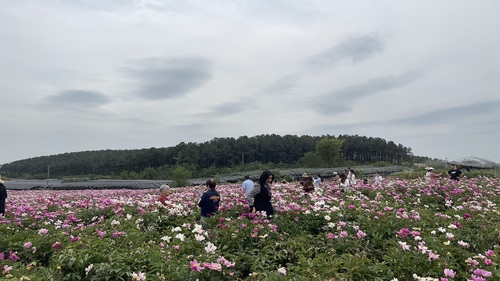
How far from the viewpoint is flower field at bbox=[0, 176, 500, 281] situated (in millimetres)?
3404

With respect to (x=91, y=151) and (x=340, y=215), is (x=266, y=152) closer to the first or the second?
(x=91, y=151)

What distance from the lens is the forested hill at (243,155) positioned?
65.1m

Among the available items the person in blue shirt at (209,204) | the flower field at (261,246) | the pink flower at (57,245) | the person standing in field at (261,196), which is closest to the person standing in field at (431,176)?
the flower field at (261,246)

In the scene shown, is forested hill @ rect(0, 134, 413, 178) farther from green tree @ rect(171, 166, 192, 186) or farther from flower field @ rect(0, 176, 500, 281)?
flower field @ rect(0, 176, 500, 281)

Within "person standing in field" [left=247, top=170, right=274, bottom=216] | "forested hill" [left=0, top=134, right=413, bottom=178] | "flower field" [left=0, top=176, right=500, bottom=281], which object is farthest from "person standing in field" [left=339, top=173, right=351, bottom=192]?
"forested hill" [left=0, top=134, right=413, bottom=178]

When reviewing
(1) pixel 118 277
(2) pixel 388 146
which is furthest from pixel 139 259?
(2) pixel 388 146

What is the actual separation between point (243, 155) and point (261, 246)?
70.1 m

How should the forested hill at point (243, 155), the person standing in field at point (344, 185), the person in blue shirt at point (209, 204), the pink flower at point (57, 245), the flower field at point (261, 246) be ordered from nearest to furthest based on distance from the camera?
1. the flower field at point (261, 246)
2. the pink flower at point (57, 245)
3. the person in blue shirt at point (209, 204)
4. the person standing in field at point (344, 185)
5. the forested hill at point (243, 155)

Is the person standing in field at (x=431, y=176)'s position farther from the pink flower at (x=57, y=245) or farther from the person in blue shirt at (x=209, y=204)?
the pink flower at (x=57, y=245)

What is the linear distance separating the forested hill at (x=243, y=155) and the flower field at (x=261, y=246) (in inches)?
2157

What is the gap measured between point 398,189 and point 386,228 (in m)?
6.62

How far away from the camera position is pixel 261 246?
15.3ft

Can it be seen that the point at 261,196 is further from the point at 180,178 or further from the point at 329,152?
the point at 329,152

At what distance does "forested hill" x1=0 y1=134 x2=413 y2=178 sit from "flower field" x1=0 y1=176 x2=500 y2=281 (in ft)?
180
